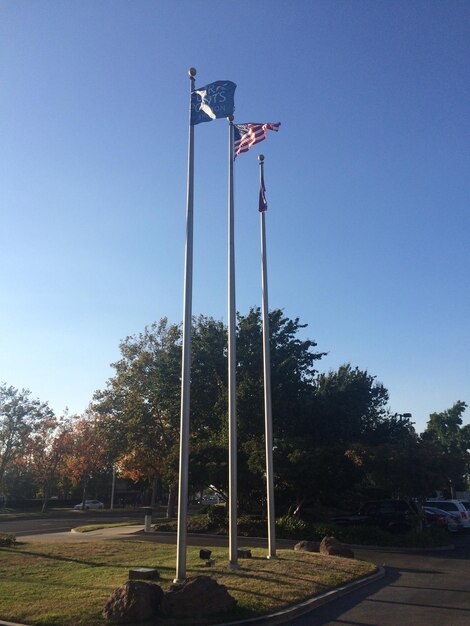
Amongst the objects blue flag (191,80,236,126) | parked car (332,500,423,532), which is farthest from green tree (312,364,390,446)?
blue flag (191,80,236,126)

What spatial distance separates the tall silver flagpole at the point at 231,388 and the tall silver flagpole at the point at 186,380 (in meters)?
1.96

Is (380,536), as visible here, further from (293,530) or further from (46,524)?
(46,524)

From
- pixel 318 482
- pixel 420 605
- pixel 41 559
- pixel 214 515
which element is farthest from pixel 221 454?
pixel 420 605

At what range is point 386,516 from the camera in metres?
26.9

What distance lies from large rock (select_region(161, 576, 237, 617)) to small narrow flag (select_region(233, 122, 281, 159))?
40.6 feet

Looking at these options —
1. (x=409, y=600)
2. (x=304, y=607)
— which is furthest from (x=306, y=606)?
(x=409, y=600)

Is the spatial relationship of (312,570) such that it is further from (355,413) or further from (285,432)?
(355,413)

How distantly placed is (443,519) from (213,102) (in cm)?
2321

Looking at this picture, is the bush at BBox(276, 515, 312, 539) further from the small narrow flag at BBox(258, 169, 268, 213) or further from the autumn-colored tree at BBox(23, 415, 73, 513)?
the autumn-colored tree at BBox(23, 415, 73, 513)

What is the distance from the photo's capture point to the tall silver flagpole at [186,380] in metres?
12.3

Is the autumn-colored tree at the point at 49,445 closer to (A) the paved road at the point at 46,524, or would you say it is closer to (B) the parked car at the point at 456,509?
(A) the paved road at the point at 46,524

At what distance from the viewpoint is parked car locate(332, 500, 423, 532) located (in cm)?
2617

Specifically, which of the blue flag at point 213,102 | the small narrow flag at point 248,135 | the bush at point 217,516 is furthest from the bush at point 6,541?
the blue flag at point 213,102

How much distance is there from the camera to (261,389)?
28.4 meters
